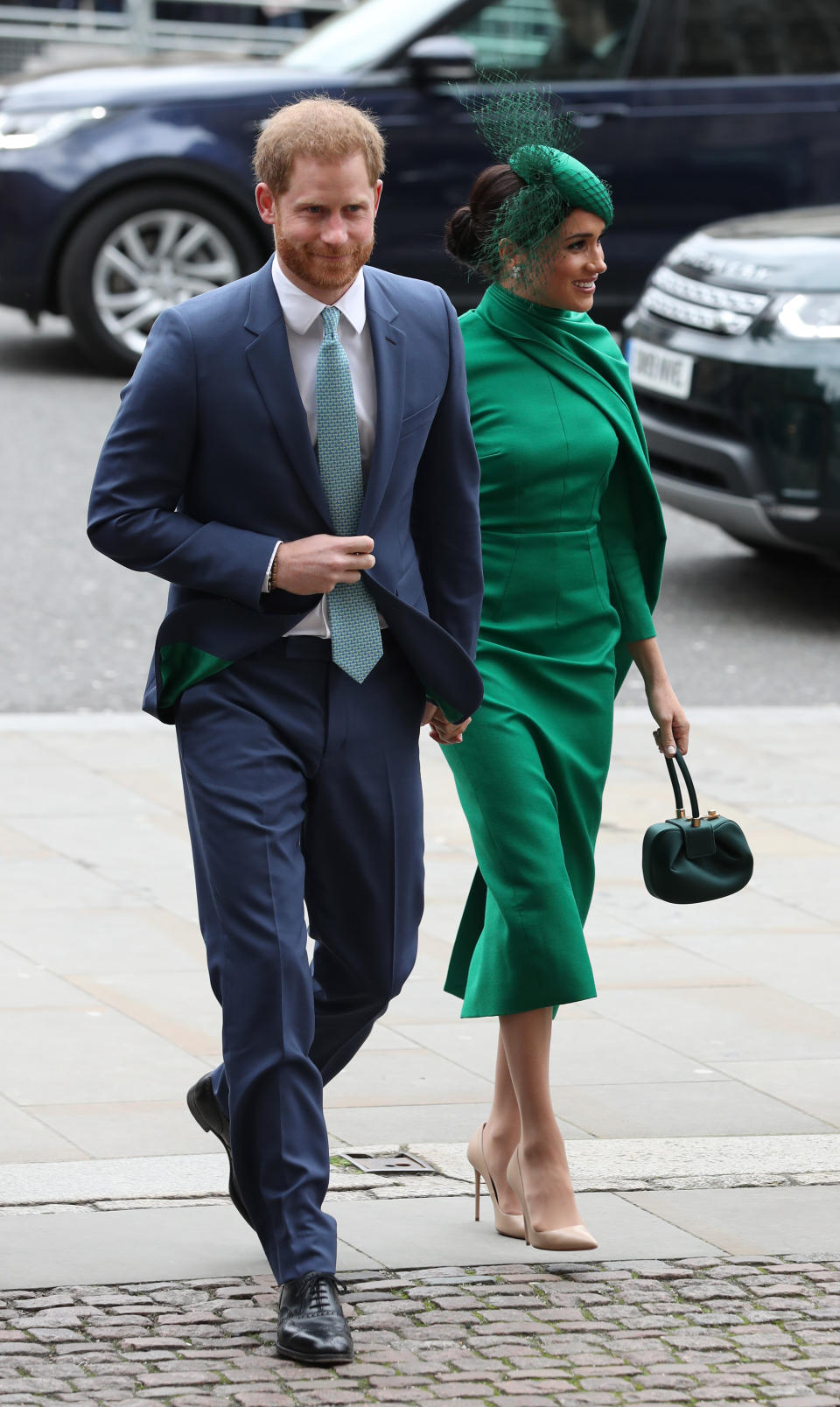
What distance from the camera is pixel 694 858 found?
4.41 meters

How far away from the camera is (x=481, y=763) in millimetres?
4227

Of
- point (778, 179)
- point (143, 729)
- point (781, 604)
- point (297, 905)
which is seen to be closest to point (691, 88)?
point (778, 179)

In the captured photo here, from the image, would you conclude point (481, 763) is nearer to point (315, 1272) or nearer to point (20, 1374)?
point (315, 1272)

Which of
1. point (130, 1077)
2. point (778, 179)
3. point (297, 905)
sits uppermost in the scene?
point (778, 179)

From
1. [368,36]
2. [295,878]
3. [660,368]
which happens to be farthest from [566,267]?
[368,36]

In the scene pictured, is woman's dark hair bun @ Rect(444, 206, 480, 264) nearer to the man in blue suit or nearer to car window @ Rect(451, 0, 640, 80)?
the man in blue suit

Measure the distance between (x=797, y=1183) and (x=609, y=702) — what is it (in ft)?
3.07

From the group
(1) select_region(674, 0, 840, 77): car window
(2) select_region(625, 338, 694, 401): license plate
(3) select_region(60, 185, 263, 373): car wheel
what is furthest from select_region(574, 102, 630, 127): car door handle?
(2) select_region(625, 338, 694, 401): license plate

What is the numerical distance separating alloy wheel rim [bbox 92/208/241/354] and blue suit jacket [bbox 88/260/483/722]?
9.06 metres

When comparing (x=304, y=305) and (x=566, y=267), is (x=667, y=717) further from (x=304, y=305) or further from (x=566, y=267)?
(x=304, y=305)

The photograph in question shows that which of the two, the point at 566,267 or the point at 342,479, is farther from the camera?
the point at 566,267

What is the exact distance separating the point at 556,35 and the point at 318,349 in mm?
9505

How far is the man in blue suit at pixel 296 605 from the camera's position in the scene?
3764 mm

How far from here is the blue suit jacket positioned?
149 inches
